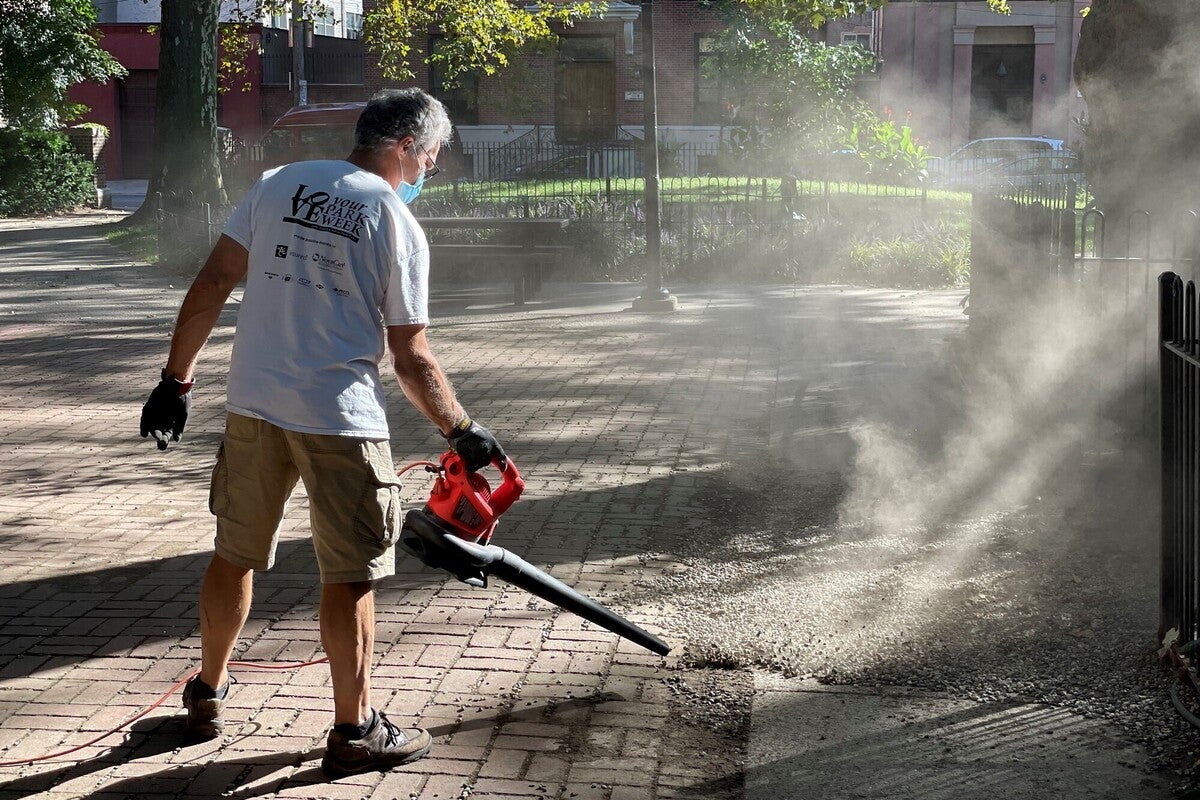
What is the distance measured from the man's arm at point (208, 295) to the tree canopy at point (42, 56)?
2753 cm

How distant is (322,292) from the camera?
347 centimetres

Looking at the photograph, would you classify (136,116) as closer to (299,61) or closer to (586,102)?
(299,61)

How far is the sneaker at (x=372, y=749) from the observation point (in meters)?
3.59

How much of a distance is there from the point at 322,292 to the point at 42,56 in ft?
92.2

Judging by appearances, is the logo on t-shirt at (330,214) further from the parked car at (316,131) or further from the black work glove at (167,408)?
the parked car at (316,131)

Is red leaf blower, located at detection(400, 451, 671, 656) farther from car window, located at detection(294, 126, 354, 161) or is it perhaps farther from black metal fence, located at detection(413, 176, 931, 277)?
car window, located at detection(294, 126, 354, 161)

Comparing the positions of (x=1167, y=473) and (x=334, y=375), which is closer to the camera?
(x=334, y=375)

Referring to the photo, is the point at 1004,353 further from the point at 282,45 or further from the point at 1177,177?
the point at 282,45

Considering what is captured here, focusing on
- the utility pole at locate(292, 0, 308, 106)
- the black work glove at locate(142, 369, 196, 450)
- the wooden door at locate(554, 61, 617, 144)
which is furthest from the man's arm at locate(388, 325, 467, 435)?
the utility pole at locate(292, 0, 308, 106)

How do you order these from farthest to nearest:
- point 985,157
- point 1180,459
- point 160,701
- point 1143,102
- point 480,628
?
point 985,157 < point 1143,102 < point 480,628 < point 1180,459 < point 160,701

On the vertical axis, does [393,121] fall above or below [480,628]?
above

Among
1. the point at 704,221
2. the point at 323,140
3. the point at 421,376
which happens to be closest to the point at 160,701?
the point at 421,376

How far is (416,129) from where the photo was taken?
3.66 m

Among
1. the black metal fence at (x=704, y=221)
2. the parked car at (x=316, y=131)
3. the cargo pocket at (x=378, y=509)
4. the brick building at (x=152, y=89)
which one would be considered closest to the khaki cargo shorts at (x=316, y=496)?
the cargo pocket at (x=378, y=509)
